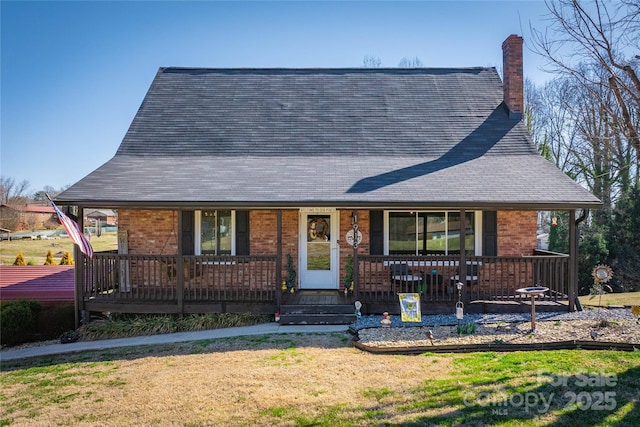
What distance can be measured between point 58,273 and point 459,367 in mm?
12753

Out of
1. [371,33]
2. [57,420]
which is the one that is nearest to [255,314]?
[57,420]

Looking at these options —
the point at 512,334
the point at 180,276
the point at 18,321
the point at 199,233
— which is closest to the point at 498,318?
the point at 512,334

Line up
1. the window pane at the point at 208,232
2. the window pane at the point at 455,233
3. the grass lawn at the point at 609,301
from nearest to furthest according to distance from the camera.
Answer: the grass lawn at the point at 609,301 → the window pane at the point at 455,233 → the window pane at the point at 208,232

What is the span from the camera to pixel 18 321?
9703 mm

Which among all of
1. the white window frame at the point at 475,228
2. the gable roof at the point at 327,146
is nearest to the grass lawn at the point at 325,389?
the gable roof at the point at 327,146

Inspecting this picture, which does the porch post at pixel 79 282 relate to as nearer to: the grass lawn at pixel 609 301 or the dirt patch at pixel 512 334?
the dirt patch at pixel 512 334

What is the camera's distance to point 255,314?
9.39 meters

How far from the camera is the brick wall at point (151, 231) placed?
35.5 ft

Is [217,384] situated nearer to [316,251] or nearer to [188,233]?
[316,251]

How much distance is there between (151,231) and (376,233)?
5994 mm

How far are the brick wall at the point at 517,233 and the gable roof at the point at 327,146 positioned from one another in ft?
3.64

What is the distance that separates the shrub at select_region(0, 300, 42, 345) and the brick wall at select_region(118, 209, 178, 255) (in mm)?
2629

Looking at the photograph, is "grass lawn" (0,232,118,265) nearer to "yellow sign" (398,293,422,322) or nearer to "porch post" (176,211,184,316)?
"porch post" (176,211,184,316)

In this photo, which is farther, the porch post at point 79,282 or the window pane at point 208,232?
the window pane at point 208,232
